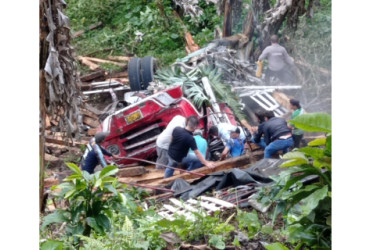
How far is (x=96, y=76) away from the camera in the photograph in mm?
4402

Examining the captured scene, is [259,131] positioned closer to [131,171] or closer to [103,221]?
[131,171]

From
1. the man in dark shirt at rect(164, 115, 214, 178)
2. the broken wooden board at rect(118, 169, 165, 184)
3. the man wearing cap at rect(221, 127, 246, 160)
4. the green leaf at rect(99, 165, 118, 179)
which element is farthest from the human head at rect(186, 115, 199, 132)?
the green leaf at rect(99, 165, 118, 179)

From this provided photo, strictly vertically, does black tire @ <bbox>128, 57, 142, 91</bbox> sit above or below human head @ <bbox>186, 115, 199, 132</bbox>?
above

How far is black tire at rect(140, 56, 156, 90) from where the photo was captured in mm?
4277

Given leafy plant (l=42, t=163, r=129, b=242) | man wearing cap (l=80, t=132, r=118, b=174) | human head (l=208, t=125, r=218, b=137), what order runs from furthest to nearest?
1. human head (l=208, t=125, r=218, b=137)
2. man wearing cap (l=80, t=132, r=118, b=174)
3. leafy plant (l=42, t=163, r=129, b=242)

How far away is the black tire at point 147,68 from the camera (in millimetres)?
4277

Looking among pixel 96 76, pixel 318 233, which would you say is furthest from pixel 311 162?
pixel 96 76

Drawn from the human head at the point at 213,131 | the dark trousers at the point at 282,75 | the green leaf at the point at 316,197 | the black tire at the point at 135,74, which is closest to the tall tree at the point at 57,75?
the black tire at the point at 135,74

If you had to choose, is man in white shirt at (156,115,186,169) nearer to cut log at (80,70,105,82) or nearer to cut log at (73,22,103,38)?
cut log at (80,70,105,82)

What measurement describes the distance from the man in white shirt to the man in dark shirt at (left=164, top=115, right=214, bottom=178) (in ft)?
0.09

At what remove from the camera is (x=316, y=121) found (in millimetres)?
2684

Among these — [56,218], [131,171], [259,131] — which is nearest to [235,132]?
[259,131]

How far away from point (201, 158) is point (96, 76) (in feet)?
3.00
